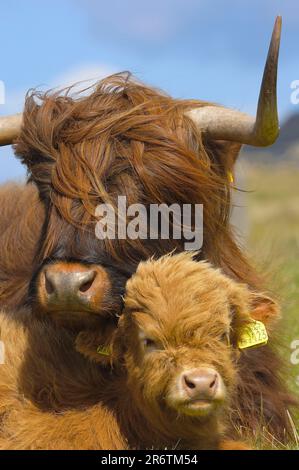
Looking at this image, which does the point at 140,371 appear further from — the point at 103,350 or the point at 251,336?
the point at 251,336

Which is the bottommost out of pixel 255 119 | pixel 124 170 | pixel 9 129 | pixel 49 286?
pixel 49 286

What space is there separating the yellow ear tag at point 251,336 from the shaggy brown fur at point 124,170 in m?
0.74

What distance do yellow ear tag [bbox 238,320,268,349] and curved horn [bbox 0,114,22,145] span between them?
2072 millimetres

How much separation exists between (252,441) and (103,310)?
1.27m

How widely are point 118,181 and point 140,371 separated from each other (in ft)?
4.21

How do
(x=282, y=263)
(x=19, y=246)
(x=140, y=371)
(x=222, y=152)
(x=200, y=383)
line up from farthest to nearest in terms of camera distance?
(x=282, y=263)
(x=19, y=246)
(x=222, y=152)
(x=140, y=371)
(x=200, y=383)

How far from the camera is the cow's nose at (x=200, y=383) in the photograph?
4023mm

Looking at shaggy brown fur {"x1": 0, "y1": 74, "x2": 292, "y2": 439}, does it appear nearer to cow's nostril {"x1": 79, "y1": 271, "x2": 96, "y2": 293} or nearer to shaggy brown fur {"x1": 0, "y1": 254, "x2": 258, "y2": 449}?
cow's nostril {"x1": 79, "y1": 271, "x2": 96, "y2": 293}

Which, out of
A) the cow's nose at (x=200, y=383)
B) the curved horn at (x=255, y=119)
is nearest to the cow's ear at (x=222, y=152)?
the curved horn at (x=255, y=119)

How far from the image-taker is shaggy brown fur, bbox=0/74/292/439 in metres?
5.21

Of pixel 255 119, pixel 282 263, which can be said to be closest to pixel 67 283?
pixel 255 119

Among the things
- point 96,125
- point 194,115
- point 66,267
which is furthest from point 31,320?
point 194,115

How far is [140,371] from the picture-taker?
175 inches

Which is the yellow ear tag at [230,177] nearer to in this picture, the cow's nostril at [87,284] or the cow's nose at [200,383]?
the cow's nostril at [87,284]
